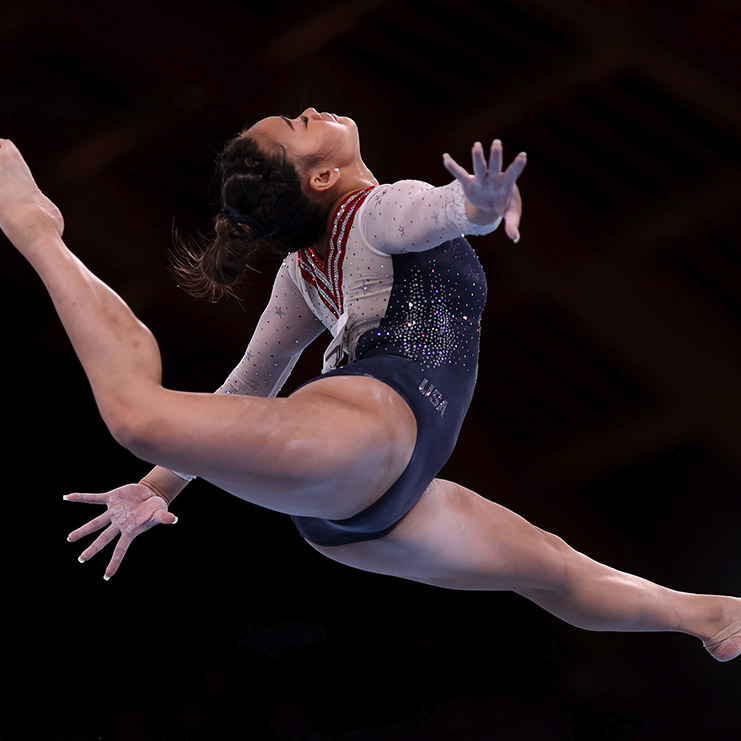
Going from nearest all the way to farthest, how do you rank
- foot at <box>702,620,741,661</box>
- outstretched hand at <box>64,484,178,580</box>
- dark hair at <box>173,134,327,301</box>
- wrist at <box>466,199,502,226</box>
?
wrist at <box>466,199,502,226</box> < dark hair at <box>173,134,327,301</box> < outstretched hand at <box>64,484,178,580</box> < foot at <box>702,620,741,661</box>

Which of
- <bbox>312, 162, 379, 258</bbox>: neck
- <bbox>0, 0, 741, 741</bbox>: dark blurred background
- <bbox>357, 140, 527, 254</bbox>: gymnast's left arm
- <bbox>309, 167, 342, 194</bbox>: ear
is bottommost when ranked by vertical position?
<bbox>0, 0, 741, 741</bbox>: dark blurred background

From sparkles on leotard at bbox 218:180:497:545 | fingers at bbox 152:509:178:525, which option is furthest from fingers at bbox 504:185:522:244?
fingers at bbox 152:509:178:525

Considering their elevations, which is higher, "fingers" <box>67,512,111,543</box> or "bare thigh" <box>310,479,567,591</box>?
"bare thigh" <box>310,479,567,591</box>

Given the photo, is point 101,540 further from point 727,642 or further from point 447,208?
point 727,642

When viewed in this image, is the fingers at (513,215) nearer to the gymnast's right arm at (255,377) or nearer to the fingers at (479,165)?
the fingers at (479,165)

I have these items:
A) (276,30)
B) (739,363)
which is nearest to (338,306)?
(276,30)

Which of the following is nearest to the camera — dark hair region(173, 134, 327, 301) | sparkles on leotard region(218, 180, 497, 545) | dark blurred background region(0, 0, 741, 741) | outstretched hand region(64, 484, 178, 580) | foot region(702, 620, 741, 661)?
sparkles on leotard region(218, 180, 497, 545)

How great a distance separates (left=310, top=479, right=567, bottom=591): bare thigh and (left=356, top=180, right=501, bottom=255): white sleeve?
426mm

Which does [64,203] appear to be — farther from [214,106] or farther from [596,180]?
[596,180]

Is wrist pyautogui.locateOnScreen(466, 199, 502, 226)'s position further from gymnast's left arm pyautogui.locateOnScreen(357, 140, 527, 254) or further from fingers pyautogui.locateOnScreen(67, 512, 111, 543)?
fingers pyautogui.locateOnScreen(67, 512, 111, 543)

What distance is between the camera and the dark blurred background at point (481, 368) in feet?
8.41

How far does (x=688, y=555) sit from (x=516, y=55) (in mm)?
1384

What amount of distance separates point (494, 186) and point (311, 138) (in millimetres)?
493

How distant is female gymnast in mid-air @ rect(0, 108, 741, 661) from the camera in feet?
4.45
